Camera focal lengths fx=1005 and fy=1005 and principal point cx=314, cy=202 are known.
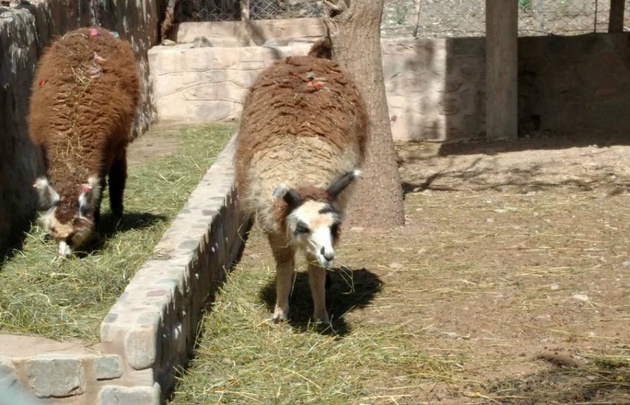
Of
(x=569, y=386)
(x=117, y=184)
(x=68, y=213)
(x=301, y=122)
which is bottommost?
(x=569, y=386)

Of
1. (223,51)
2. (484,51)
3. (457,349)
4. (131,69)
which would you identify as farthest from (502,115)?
(457,349)

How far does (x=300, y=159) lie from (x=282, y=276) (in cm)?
77

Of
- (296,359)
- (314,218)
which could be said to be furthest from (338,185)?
(296,359)

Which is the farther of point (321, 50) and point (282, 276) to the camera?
point (321, 50)

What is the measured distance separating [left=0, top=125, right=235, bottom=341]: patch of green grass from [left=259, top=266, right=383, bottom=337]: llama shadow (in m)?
1.02

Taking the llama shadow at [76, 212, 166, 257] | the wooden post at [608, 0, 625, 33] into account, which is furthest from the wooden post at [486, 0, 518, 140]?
the llama shadow at [76, 212, 166, 257]

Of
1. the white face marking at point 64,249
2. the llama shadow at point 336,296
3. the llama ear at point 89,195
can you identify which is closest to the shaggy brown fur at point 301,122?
the llama shadow at point 336,296

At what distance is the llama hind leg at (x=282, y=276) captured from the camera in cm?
601

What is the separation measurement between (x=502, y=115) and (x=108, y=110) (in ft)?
19.7

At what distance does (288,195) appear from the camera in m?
5.34

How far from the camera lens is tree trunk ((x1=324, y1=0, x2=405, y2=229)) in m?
8.31

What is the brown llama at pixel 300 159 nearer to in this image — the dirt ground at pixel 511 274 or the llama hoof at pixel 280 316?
the llama hoof at pixel 280 316

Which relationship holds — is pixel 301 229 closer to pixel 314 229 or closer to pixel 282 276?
pixel 314 229

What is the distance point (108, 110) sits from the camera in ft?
23.9
